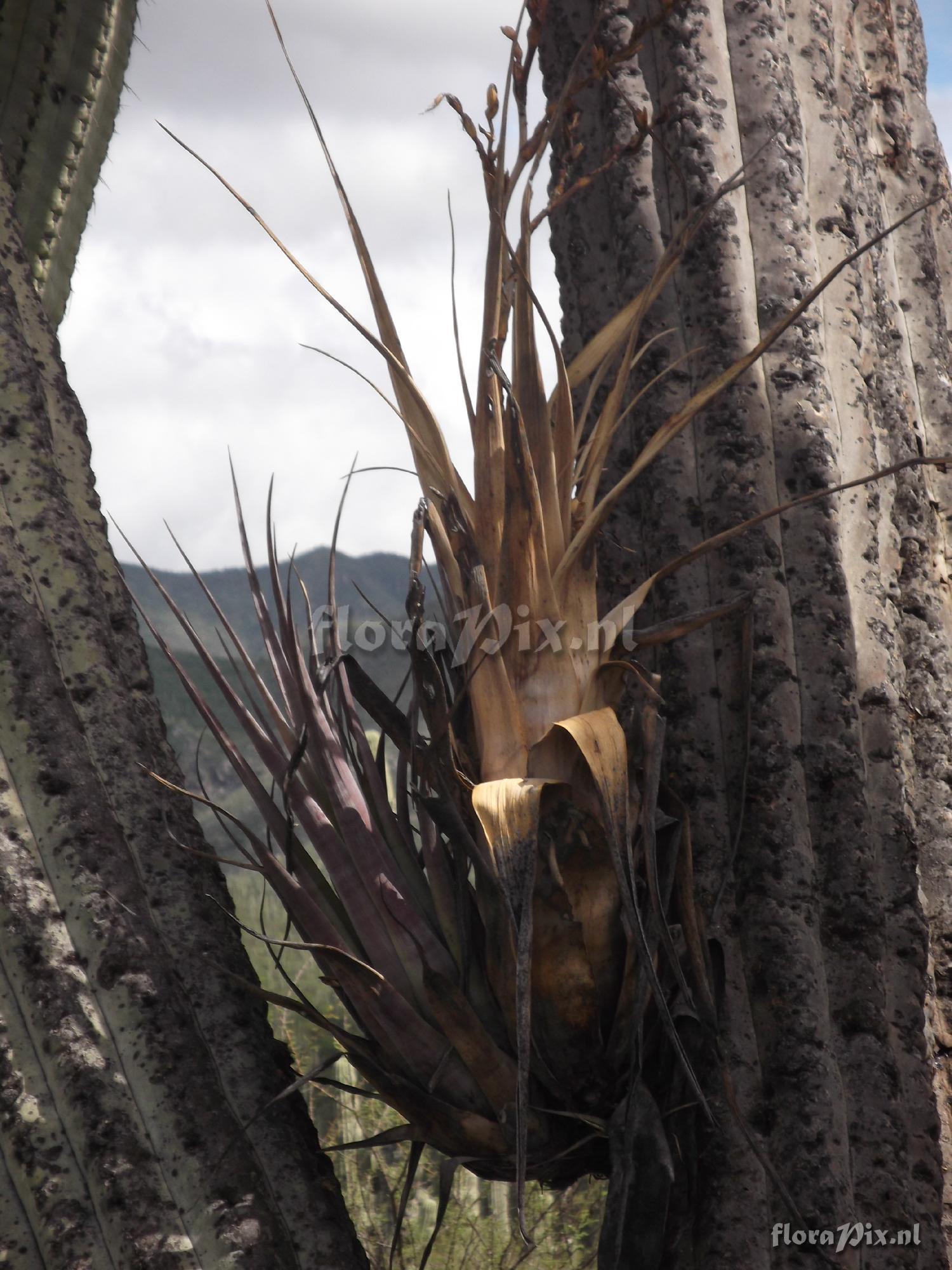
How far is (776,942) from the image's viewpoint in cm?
96

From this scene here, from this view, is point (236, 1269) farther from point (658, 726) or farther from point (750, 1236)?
point (658, 726)

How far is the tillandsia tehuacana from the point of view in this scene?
0.82 m

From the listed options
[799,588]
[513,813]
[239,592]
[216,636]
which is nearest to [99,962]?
[513,813]

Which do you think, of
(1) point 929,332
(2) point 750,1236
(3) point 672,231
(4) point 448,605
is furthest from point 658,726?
(1) point 929,332

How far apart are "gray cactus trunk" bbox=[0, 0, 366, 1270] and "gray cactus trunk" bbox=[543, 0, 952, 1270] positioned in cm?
39

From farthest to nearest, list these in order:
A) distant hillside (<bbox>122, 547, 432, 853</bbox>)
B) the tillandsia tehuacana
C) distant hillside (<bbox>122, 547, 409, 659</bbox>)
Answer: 1. distant hillside (<bbox>122, 547, 409, 659</bbox>)
2. distant hillside (<bbox>122, 547, 432, 853</bbox>)
3. the tillandsia tehuacana

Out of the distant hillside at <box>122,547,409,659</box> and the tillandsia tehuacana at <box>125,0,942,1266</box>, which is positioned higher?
the distant hillside at <box>122,547,409,659</box>

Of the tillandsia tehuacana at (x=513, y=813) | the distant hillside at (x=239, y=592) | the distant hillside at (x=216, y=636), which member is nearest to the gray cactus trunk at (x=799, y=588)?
the tillandsia tehuacana at (x=513, y=813)

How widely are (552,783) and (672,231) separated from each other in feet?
2.08

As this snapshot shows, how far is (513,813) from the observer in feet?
2.62

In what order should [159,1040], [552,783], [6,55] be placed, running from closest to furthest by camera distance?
1. [552,783]
2. [159,1040]
3. [6,55]

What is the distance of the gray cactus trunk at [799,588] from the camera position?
0.94m

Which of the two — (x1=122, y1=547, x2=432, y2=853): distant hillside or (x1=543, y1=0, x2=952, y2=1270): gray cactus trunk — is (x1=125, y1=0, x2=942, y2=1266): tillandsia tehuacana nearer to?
(x1=543, y1=0, x2=952, y2=1270): gray cactus trunk

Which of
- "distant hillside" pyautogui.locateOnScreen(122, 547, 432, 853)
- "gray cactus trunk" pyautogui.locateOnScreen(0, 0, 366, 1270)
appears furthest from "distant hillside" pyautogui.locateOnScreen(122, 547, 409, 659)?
"gray cactus trunk" pyautogui.locateOnScreen(0, 0, 366, 1270)
